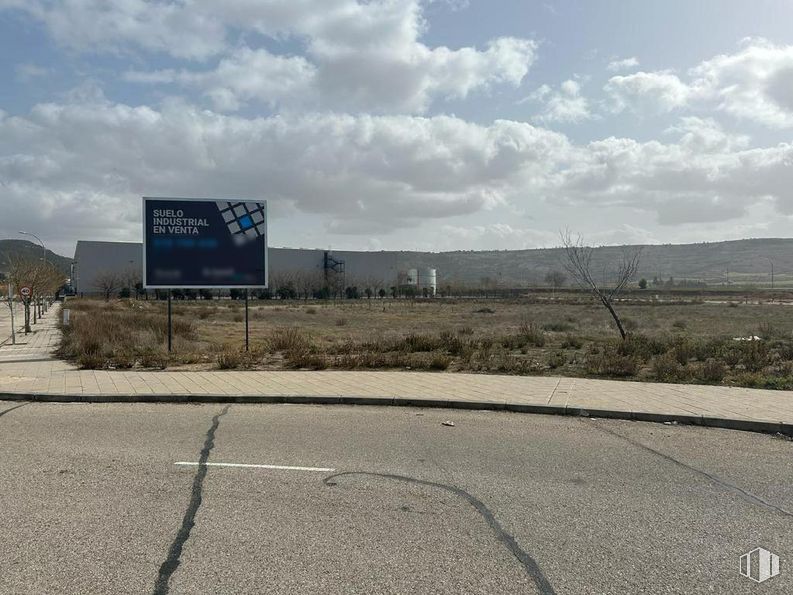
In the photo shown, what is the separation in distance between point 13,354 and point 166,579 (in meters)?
19.3

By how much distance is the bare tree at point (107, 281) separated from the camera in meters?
103

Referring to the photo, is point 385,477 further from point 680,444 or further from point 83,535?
point 680,444

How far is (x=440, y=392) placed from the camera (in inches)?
440

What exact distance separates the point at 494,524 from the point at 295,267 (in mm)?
128237

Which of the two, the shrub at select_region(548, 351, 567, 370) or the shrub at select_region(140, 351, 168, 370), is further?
the shrub at select_region(140, 351, 168, 370)

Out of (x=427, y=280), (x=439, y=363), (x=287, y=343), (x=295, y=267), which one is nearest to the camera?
(x=439, y=363)

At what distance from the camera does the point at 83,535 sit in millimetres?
4508

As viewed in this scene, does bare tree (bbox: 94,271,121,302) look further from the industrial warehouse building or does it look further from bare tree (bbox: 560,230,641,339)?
bare tree (bbox: 560,230,641,339)

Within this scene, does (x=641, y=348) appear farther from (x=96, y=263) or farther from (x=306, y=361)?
(x=96, y=263)

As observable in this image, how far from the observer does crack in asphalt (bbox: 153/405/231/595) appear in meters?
3.82

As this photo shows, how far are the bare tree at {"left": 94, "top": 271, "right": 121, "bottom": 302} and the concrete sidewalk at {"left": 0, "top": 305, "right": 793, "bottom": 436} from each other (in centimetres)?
9610

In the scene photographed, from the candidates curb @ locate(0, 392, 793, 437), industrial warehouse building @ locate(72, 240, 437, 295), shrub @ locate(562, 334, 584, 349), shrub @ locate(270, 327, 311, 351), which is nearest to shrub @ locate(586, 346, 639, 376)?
curb @ locate(0, 392, 793, 437)

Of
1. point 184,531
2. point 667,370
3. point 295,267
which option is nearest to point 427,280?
point 295,267

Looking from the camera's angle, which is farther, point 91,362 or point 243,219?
point 243,219
